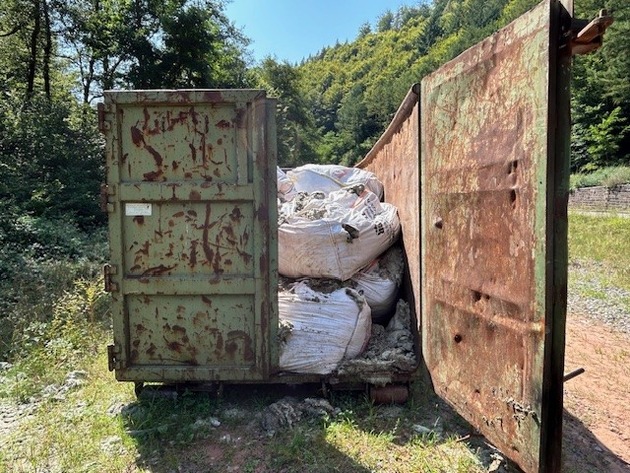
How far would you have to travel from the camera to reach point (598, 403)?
2.76 meters

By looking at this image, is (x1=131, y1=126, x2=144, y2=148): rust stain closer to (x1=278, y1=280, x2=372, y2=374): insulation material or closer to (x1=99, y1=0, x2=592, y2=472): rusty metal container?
(x1=99, y1=0, x2=592, y2=472): rusty metal container

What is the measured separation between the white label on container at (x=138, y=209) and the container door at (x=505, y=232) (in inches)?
65.7

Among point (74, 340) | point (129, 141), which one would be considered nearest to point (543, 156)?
point (129, 141)

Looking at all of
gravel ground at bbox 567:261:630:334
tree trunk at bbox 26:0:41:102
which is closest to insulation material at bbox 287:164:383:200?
gravel ground at bbox 567:261:630:334

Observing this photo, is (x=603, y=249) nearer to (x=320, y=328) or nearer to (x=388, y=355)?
(x=388, y=355)

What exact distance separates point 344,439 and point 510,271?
4.24 feet

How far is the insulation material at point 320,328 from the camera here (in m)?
2.55

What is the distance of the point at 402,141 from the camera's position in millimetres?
3068

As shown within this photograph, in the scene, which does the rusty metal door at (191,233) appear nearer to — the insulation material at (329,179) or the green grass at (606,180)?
the insulation material at (329,179)

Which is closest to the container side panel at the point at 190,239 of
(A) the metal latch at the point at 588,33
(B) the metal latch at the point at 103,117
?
(B) the metal latch at the point at 103,117

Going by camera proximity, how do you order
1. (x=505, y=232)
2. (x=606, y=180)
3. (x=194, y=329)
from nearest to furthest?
1. (x=505, y=232)
2. (x=194, y=329)
3. (x=606, y=180)

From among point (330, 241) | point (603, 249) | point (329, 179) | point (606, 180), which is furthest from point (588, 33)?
point (606, 180)

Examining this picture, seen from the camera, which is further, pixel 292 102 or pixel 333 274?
pixel 292 102

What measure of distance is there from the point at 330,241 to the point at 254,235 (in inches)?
23.0
